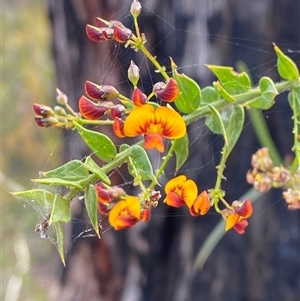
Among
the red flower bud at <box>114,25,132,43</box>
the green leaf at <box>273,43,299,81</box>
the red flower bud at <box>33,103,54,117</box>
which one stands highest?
the red flower bud at <box>114,25,132,43</box>

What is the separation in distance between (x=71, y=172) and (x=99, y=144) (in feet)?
0.12

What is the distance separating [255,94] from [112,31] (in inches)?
6.0

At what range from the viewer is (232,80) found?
1.56 ft

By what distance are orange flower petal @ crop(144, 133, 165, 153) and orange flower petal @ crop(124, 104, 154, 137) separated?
13 mm

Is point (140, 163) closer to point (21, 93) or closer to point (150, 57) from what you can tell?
point (150, 57)

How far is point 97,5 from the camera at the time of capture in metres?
1.29

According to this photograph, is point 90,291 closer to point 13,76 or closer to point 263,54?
point 263,54

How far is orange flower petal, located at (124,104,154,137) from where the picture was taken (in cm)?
36

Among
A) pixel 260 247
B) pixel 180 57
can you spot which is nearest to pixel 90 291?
pixel 260 247

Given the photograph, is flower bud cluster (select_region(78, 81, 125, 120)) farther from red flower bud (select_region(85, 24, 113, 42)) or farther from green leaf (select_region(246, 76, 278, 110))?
green leaf (select_region(246, 76, 278, 110))

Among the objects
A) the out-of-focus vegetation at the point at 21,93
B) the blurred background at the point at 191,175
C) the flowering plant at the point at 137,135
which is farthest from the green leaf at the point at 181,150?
the out-of-focus vegetation at the point at 21,93

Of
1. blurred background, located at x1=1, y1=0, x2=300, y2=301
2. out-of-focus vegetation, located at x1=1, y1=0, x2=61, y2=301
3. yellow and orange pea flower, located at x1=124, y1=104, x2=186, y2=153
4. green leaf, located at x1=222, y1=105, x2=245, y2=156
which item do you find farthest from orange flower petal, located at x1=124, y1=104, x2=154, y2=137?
out-of-focus vegetation, located at x1=1, y1=0, x2=61, y2=301

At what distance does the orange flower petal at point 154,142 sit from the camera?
38cm

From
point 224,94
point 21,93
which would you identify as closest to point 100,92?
point 224,94
